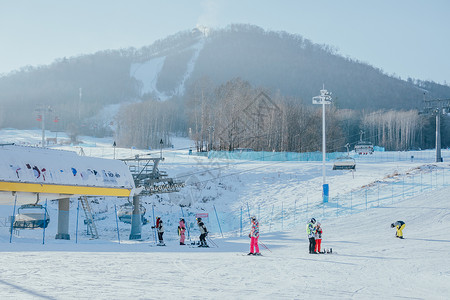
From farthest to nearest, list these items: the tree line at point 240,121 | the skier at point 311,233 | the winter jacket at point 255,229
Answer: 1. the tree line at point 240,121
2. the skier at point 311,233
3. the winter jacket at point 255,229

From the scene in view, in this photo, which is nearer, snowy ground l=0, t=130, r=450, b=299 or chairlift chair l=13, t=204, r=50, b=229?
snowy ground l=0, t=130, r=450, b=299

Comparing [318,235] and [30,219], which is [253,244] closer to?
[318,235]

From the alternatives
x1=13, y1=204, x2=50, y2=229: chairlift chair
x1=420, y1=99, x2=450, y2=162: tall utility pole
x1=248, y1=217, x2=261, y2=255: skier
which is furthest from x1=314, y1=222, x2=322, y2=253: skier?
x1=420, y1=99, x2=450, y2=162: tall utility pole

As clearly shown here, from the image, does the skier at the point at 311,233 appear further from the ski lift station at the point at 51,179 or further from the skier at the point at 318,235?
the ski lift station at the point at 51,179

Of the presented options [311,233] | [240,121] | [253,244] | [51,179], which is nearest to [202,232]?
[253,244]

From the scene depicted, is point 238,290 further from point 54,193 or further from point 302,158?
point 302,158

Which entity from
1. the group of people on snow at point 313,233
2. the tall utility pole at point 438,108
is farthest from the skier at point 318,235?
the tall utility pole at point 438,108

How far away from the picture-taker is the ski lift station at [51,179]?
22709 millimetres

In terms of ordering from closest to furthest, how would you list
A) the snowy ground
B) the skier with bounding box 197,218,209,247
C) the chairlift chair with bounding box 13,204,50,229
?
1. the snowy ground
2. the skier with bounding box 197,218,209,247
3. the chairlift chair with bounding box 13,204,50,229

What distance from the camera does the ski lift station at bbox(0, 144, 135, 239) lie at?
2271 centimetres

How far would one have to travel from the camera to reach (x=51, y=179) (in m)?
24.5

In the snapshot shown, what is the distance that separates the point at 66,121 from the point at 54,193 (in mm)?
148290

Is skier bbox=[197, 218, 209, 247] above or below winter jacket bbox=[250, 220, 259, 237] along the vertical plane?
below

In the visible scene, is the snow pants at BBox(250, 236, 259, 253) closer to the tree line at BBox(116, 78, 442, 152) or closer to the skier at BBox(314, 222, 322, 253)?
the skier at BBox(314, 222, 322, 253)
